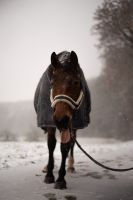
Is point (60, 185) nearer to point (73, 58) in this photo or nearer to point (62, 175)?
point (62, 175)

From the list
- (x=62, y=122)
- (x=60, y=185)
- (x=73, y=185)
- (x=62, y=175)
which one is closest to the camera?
(x=62, y=122)

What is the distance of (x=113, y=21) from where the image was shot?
23.0 metres

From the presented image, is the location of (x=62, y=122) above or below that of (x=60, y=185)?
above

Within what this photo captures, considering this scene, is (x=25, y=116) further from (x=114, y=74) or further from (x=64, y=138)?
(x=64, y=138)

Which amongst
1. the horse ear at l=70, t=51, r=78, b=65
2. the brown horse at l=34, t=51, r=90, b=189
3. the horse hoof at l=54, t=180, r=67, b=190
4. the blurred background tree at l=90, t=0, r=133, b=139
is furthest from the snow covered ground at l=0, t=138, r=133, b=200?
the blurred background tree at l=90, t=0, r=133, b=139

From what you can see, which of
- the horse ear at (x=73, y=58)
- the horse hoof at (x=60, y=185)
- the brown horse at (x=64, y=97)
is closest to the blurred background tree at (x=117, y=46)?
the brown horse at (x=64, y=97)

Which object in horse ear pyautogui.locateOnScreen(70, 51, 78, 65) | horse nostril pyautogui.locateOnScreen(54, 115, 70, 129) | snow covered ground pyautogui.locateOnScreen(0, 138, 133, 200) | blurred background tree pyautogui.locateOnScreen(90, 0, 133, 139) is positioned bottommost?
snow covered ground pyautogui.locateOnScreen(0, 138, 133, 200)

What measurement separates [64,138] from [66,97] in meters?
0.73

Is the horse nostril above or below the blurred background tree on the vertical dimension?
below

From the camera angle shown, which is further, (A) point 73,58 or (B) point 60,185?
(B) point 60,185

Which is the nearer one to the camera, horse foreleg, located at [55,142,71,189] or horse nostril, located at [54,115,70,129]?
horse nostril, located at [54,115,70,129]

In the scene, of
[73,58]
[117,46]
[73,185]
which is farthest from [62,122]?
[117,46]

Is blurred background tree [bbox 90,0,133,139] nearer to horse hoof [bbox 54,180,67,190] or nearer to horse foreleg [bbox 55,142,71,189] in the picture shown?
horse foreleg [bbox 55,142,71,189]

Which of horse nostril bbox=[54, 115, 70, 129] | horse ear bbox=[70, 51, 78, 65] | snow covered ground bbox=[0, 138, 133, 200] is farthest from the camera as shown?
horse ear bbox=[70, 51, 78, 65]
